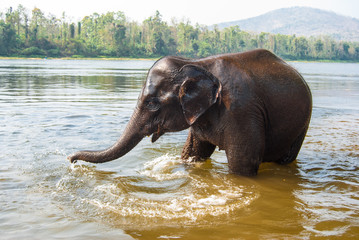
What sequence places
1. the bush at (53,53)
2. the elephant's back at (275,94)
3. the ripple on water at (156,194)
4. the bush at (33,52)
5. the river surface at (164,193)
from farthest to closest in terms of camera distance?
the bush at (53,53) < the bush at (33,52) < the elephant's back at (275,94) < the ripple on water at (156,194) < the river surface at (164,193)

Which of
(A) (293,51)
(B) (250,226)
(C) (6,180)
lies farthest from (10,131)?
(A) (293,51)

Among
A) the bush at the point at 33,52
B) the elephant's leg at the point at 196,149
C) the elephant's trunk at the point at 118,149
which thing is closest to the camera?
the elephant's trunk at the point at 118,149

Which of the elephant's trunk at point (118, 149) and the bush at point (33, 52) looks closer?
the elephant's trunk at point (118, 149)

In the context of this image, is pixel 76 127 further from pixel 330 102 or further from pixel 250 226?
pixel 330 102

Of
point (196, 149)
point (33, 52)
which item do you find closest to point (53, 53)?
point (33, 52)

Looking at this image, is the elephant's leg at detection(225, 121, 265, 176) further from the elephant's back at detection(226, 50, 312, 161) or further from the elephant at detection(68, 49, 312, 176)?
the elephant's back at detection(226, 50, 312, 161)

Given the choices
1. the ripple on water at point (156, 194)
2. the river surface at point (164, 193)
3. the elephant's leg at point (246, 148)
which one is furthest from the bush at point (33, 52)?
the elephant's leg at point (246, 148)

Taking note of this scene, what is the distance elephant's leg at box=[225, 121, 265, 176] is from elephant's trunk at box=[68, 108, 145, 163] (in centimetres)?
123

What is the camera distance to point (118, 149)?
5.40 metres

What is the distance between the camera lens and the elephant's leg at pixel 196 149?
6535 mm

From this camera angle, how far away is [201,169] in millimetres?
6520

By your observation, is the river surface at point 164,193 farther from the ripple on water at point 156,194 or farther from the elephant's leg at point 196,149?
the elephant's leg at point 196,149

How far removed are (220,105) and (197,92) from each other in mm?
355

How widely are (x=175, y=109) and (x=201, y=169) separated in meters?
1.48
